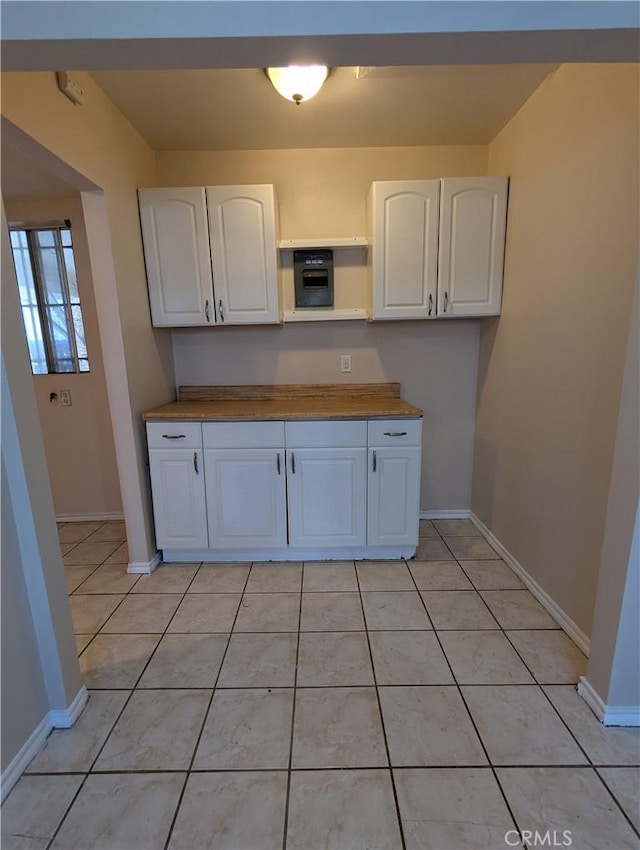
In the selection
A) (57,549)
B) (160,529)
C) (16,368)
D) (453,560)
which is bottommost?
(453,560)

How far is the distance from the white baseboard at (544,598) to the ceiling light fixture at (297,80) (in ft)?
8.66

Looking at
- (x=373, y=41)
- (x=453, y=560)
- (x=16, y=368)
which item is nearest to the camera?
(x=373, y=41)

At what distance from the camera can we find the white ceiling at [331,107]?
68.1 inches

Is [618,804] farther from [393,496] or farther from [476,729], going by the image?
[393,496]

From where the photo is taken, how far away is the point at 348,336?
264 centimetres

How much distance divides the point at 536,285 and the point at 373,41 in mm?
1450

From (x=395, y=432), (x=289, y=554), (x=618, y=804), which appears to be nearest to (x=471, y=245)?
(x=395, y=432)

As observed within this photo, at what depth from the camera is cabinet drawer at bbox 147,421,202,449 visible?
7.09 ft

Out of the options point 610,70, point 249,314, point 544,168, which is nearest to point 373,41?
point 610,70

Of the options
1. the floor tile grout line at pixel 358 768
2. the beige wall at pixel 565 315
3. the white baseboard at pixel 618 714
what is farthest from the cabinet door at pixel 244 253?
the white baseboard at pixel 618 714

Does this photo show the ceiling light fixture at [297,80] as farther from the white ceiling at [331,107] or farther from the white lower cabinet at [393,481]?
the white lower cabinet at [393,481]

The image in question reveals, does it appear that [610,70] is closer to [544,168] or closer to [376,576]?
[544,168]

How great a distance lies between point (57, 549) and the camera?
51.6 inches

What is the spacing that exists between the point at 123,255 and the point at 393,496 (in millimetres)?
2018
